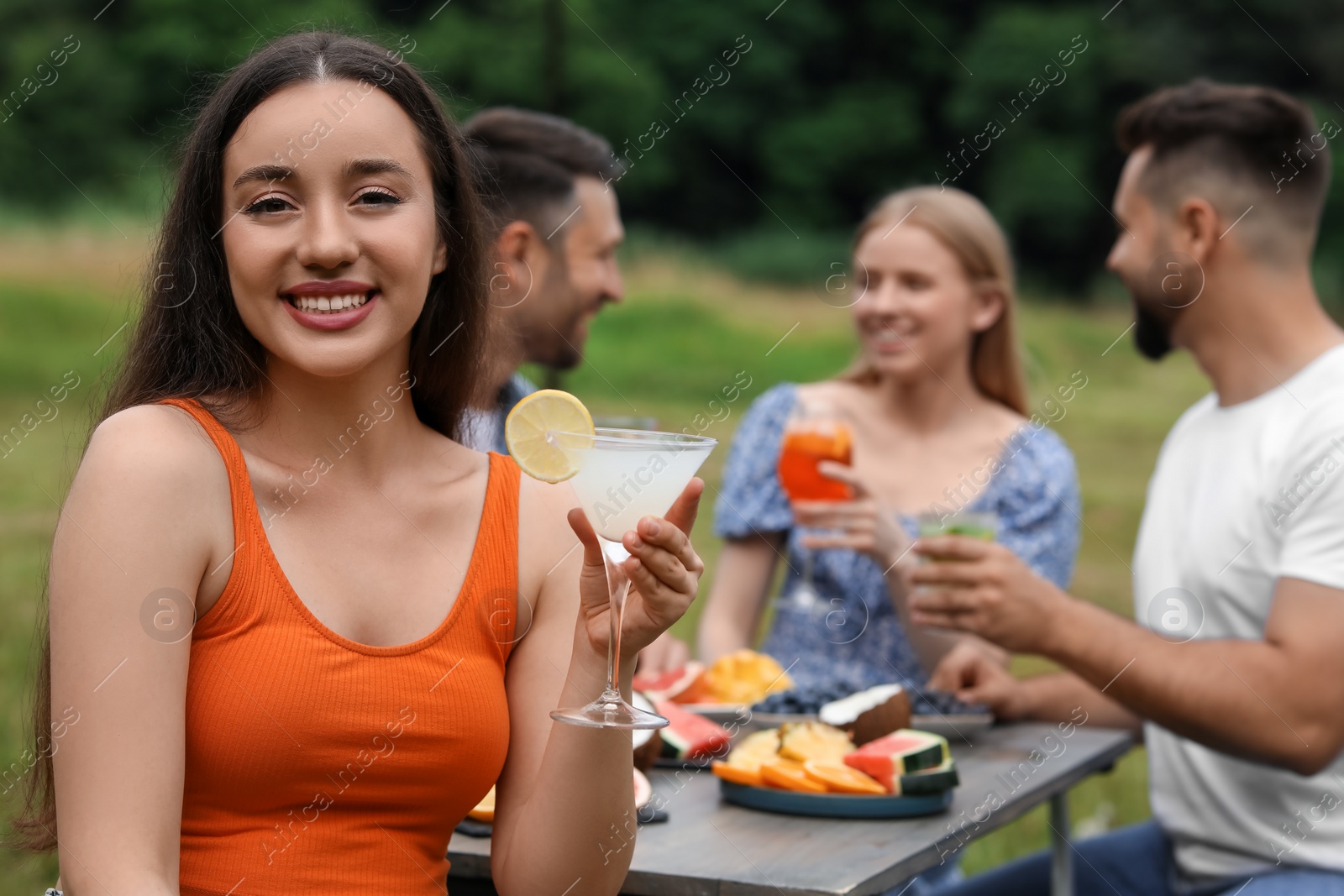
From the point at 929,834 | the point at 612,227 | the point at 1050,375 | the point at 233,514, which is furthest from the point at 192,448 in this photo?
the point at 1050,375

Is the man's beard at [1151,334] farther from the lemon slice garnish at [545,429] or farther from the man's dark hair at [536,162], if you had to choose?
the lemon slice garnish at [545,429]

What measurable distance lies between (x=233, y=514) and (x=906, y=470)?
2.31 meters

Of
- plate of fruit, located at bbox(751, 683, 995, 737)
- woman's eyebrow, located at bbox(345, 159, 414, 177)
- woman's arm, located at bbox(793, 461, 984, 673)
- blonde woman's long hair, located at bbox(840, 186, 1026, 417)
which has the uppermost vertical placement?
blonde woman's long hair, located at bbox(840, 186, 1026, 417)

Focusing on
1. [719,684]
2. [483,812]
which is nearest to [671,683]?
[719,684]

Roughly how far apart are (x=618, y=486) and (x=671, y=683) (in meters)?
1.15

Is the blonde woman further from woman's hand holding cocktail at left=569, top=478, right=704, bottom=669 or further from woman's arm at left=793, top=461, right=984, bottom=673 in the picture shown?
woman's hand holding cocktail at left=569, top=478, right=704, bottom=669

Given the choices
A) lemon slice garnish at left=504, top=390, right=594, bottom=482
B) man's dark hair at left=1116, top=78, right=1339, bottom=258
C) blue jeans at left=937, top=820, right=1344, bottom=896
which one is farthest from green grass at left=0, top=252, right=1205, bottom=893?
lemon slice garnish at left=504, top=390, right=594, bottom=482

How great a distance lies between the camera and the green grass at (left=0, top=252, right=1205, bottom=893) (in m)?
9.12

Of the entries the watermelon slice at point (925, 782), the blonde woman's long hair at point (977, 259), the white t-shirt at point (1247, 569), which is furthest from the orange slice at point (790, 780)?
the blonde woman's long hair at point (977, 259)

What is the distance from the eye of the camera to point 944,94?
20062 millimetres

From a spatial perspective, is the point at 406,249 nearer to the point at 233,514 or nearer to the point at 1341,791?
the point at 233,514

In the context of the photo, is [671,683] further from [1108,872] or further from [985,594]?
[1108,872]

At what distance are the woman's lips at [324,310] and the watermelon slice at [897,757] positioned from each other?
3.69 feet

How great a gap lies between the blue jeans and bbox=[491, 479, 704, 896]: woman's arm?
1549 millimetres
